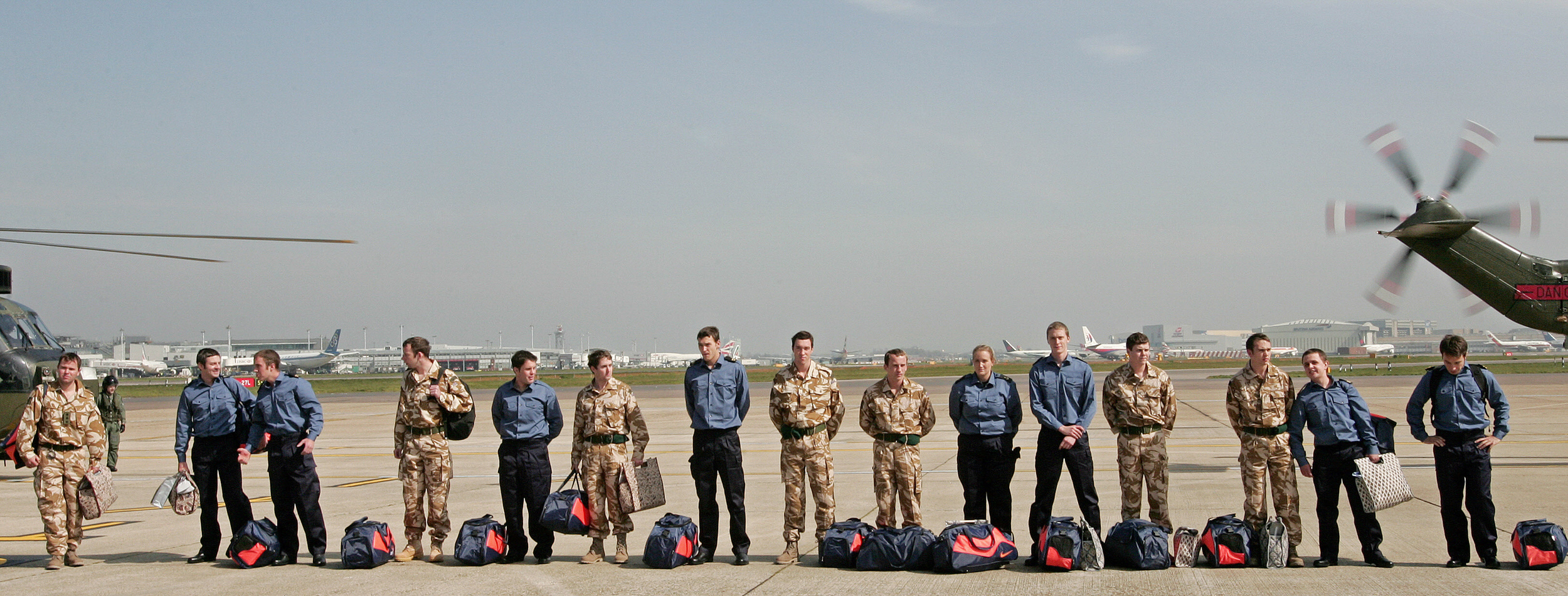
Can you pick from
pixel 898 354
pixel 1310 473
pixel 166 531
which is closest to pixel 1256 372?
pixel 1310 473

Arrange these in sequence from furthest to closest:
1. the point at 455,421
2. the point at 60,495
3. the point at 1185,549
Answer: the point at 60,495 < the point at 455,421 < the point at 1185,549

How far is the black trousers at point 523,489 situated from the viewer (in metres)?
7.87

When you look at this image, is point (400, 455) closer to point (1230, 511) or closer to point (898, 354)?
point (898, 354)

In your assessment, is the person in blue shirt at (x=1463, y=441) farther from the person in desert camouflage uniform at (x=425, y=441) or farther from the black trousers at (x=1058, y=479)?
the person in desert camouflage uniform at (x=425, y=441)

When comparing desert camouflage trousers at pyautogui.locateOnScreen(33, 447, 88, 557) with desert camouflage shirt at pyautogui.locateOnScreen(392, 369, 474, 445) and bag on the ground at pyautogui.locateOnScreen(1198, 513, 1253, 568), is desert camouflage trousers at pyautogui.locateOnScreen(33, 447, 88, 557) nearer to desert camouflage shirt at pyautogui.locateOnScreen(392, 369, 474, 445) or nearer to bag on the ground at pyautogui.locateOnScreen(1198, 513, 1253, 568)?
desert camouflage shirt at pyautogui.locateOnScreen(392, 369, 474, 445)

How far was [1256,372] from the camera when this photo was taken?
297 inches

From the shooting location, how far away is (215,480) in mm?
8164

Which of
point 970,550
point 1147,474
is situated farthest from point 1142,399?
point 970,550

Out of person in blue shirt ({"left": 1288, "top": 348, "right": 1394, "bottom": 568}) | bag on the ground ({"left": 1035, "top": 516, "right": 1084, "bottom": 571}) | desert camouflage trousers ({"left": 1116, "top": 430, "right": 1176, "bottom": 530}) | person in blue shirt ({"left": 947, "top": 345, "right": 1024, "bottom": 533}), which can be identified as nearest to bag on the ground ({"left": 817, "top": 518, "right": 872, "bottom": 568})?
person in blue shirt ({"left": 947, "top": 345, "right": 1024, "bottom": 533})

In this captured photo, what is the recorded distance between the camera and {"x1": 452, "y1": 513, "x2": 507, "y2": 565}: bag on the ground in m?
7.72

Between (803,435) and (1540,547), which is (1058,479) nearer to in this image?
(803,435)

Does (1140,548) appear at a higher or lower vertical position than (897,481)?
lower

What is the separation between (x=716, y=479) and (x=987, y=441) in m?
2.13

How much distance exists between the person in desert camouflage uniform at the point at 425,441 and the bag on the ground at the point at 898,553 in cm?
334
